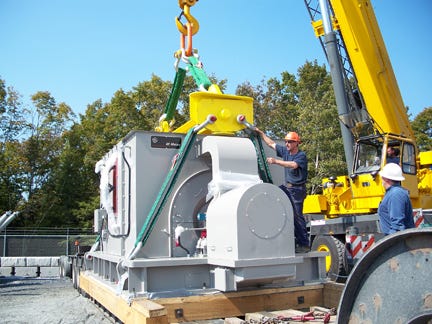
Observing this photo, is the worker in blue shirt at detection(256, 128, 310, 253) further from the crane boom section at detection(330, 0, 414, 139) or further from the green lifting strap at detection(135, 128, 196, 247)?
the crane boom section at detection(330, 0, 414, 139)

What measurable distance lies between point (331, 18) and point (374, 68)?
1.58 m

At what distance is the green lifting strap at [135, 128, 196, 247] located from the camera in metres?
5.06

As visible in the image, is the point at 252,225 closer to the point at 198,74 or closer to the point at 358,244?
the point at 198,74

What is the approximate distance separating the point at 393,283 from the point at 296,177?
137 inches

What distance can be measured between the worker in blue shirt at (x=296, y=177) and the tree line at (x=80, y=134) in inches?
807

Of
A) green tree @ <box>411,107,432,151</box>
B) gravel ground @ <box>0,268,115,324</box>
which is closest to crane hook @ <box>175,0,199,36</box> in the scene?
gravel ground @ <box>0,268,115,324</box>

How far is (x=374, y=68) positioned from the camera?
966cm

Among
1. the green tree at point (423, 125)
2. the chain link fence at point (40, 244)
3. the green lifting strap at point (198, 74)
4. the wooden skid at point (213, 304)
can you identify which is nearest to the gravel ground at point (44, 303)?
the wooden skid at point (213, 304)

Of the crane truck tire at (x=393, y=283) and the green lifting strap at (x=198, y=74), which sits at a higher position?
the green lifting strap at (x=198, y=74)

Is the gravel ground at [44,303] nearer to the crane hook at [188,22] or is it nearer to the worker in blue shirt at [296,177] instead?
the worker in blue shirt at [296,177]

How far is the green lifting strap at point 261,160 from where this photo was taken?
569cm

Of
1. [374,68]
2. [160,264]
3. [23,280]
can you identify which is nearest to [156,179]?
[160,264]

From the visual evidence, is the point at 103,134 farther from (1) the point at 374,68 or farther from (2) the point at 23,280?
(1) the point at 374,68

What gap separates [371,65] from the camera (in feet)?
31.6
